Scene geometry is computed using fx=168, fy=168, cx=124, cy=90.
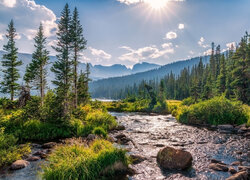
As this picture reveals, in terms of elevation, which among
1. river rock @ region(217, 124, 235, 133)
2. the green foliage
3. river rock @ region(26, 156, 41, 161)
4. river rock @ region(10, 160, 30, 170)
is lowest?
river rock @ region(217, 124, 235, 133)

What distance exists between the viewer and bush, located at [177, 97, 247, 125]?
2425cm

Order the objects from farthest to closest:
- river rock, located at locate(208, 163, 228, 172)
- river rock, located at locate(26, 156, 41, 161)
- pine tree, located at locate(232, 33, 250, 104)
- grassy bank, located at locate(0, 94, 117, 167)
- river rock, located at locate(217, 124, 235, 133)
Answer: pine tree, located at locate(232, 33, 250, 104), river rock, located at locate(217, 124, 235, 133), grassy bank, located at locate(0, 94, 117, 167), river rock, located at locate(26, 156, 41, 161), river rock, located at locate(208, 163, 228, 172)

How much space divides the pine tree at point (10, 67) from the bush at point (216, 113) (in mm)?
40510

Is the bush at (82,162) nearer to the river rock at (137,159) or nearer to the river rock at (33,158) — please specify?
the river rock at (137,159)

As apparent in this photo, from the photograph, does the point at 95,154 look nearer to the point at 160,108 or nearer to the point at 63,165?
the point at 63,165

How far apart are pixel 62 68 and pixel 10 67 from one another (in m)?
28.9

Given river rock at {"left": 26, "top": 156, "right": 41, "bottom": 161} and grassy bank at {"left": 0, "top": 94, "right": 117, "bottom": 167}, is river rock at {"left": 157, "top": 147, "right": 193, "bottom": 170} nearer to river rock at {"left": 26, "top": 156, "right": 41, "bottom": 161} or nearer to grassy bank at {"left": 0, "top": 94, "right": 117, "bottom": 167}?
grassy bank at {"left": 0, "top": 94, "right": 117, "bottom": 167}

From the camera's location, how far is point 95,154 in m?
A: 8.66

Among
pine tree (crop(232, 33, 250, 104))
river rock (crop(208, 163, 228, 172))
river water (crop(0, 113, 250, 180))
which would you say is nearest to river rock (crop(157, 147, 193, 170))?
river water (crop(0, 113, 250, 180))

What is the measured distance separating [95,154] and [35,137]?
35.8ft

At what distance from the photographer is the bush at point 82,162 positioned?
7.42 metres

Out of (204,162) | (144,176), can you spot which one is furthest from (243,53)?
(144,176)

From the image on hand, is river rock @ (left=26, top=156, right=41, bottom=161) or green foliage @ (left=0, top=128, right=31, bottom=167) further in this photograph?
river rock @ (left=26, top=156, right=41, bottom=161)

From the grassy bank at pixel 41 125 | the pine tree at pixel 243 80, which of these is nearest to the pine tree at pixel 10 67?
the grassy bank at pixel 41 125
